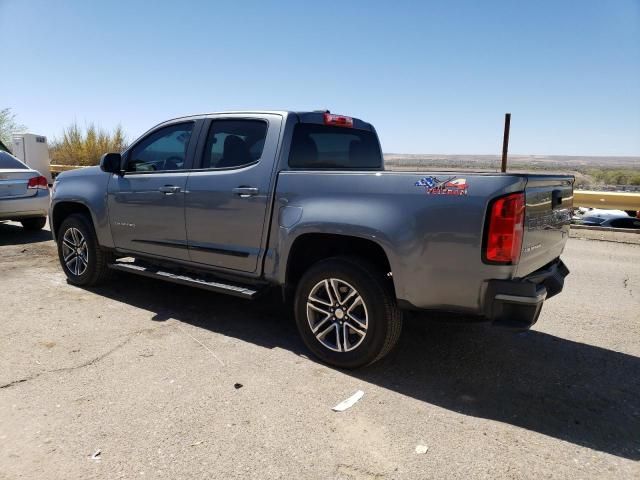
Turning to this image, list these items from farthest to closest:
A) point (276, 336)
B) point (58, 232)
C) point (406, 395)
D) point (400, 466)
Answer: point (58, 232) < point (276, 336) < point (406, 395) < point (400, 466)

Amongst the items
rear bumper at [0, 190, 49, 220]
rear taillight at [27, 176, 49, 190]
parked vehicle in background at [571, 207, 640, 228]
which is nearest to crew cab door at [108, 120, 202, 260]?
rear bumper at [0, 190, 49, 220]

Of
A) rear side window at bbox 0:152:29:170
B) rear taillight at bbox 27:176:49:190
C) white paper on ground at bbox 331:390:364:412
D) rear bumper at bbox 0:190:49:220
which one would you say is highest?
rear side window at bbox 0:152:29:170

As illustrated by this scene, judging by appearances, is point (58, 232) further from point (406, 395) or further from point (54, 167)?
point (54, 167)

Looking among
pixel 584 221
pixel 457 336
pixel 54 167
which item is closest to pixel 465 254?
pixel 457 336

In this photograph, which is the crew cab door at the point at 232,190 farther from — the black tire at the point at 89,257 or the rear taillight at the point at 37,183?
the rear taillight at the point at 37,183

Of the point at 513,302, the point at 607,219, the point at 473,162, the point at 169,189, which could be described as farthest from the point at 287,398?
the point at 473,162

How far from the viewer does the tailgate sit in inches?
120

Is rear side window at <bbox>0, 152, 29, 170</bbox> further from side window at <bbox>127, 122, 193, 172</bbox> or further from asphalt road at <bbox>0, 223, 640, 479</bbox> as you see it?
side window at <bbox>127, 122, 193, 172</bbox>

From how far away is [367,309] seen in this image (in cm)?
340

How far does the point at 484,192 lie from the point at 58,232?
4.99 m

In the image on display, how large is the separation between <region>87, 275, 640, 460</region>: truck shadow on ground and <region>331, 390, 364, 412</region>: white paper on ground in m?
0.22

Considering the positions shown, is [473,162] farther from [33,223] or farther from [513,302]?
[513,302]

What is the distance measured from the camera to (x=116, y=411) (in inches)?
118

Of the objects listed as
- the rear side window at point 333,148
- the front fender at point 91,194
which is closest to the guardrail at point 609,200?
the rear side window at point 333,148
